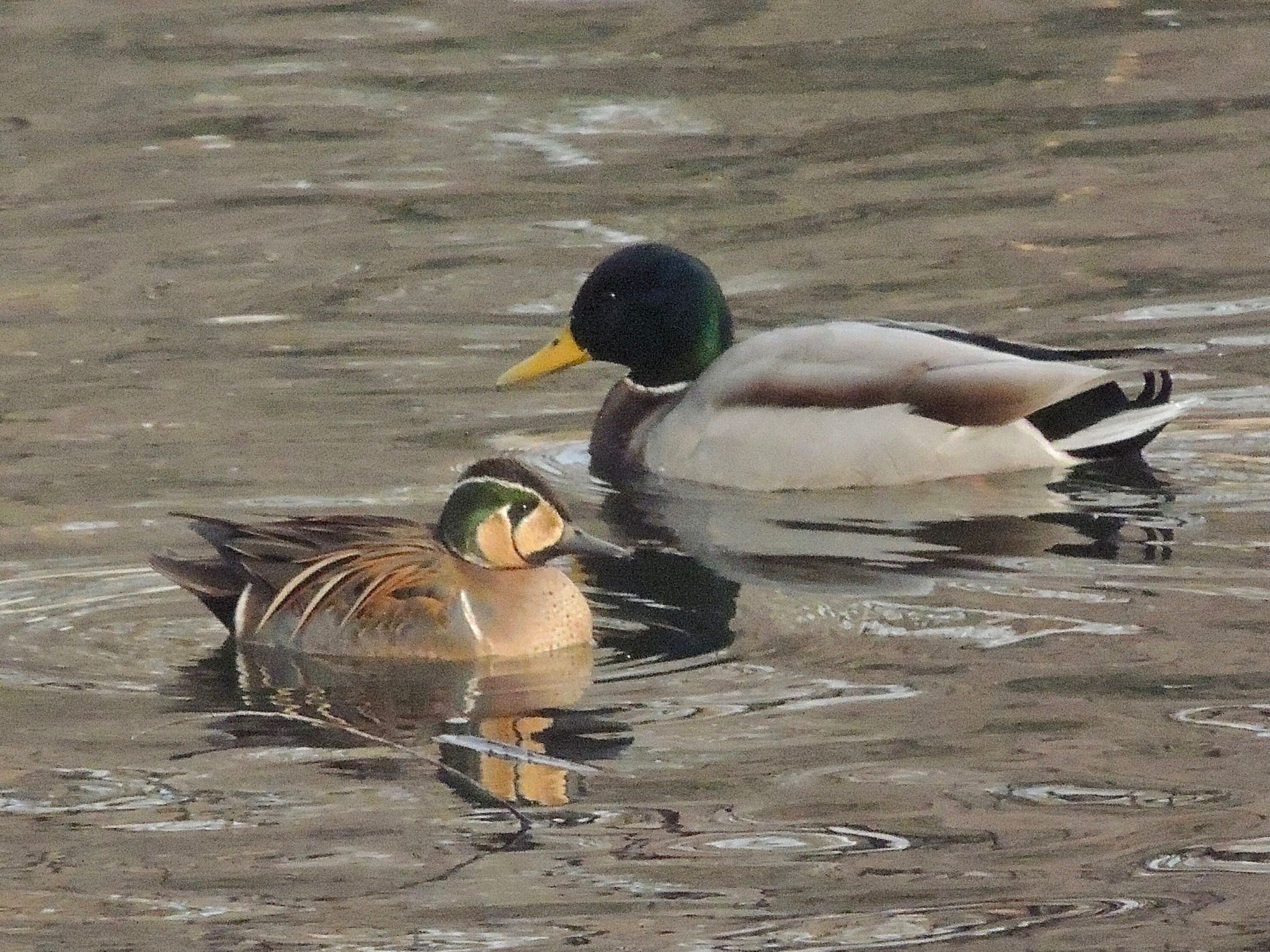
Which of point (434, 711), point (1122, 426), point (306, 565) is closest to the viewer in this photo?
point (434, 711)

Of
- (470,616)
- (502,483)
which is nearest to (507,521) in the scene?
(502,483)

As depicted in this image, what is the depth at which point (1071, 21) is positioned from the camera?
60.8 ft

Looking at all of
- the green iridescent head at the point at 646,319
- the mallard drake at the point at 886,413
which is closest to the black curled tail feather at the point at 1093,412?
the mallard drake at the point at 886,413

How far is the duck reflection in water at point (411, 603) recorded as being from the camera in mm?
7316

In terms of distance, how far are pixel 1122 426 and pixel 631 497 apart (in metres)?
1.71

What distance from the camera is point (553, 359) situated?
11023mm

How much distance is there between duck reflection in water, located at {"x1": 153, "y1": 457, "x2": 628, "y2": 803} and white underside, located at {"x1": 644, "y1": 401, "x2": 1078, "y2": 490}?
2.37 meters

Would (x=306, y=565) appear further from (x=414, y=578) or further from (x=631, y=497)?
(x=631, y=497)

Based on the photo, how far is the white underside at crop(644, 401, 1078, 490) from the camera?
10.0 meters

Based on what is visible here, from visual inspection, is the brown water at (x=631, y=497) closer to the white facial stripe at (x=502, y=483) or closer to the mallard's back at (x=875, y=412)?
the mallard's back at (x=875, y=412)

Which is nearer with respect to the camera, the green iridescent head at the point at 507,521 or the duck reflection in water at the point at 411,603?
the duck reflection in water at the point at 411,603

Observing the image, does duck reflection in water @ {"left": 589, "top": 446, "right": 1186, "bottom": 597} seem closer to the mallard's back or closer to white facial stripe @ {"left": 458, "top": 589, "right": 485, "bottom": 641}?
the mallard's back

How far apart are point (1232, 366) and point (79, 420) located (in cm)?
433

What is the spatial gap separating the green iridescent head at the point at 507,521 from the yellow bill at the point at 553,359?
129 inches
